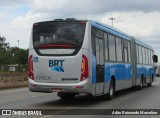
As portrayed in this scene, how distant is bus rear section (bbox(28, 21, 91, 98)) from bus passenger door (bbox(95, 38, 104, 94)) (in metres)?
1.09

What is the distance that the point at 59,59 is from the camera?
51.4 feet

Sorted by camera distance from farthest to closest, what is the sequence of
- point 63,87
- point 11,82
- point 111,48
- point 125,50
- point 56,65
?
1. point 11,82
2. point 125,50
3. point 111,48
4. point 56,65
5. point 63,87

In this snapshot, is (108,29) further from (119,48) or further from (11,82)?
(11,82)

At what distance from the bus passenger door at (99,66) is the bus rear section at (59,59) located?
109cm

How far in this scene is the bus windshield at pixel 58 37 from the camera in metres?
15.7

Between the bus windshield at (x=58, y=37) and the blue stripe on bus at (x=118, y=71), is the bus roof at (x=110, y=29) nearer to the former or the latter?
the bus windshield at (x=58, y=37)

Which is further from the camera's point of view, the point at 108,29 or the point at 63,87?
the point at 108,29

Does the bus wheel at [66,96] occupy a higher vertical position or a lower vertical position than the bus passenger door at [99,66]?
lower

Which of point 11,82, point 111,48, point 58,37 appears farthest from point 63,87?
point 11,82

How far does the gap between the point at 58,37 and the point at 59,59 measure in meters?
0.87

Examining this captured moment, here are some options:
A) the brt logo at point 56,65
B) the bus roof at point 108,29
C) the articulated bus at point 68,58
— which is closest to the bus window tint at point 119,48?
the bus roof at point 108,29

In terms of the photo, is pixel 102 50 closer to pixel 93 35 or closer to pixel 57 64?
pixel 93 35

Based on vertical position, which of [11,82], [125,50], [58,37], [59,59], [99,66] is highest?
[58,37]

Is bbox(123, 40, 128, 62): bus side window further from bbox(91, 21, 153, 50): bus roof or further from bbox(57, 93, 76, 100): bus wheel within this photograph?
bbox(57, 93, 76, 100): bus wheel
